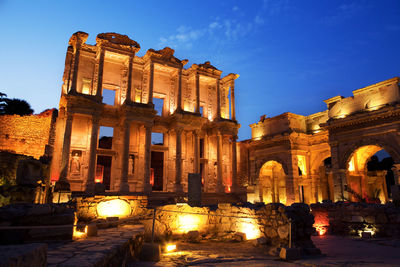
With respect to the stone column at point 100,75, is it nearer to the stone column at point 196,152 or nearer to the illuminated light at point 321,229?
the stone column at point 196,152

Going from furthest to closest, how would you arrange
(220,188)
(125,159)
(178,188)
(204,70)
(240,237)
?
(204,70) → (220,188) → (178,188) → (125,159) → (240,237)

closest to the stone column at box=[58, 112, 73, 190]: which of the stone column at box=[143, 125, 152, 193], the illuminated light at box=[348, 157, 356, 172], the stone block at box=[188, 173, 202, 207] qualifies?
the stone column at box=[143, 125, 152, 193]

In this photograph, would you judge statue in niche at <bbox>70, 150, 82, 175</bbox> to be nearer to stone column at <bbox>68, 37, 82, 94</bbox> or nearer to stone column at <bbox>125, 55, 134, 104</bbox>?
stone column at <bbox>68, 37, 82, 94</bbox>

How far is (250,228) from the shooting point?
1173 cm

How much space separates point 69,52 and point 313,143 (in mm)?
22309

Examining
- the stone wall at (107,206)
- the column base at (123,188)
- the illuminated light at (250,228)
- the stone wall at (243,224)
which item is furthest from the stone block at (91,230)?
the column base at (123,188)

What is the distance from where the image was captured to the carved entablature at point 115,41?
2202 cm

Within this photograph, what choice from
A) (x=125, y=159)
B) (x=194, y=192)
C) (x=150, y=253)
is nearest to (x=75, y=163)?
(x=125, y=159)

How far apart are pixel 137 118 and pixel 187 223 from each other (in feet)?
35.6

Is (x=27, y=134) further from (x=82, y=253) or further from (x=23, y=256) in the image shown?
(x=23, y=256)

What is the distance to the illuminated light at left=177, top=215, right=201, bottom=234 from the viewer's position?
514 inches

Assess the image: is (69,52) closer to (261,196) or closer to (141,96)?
(141,96)

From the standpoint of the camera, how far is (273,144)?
26.2m

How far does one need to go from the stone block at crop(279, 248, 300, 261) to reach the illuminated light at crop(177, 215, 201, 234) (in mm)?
6231
